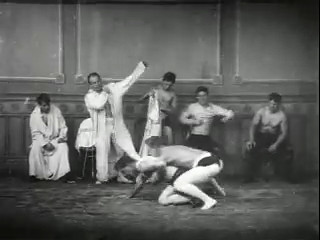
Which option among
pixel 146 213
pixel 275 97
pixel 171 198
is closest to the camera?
pixel 146 213

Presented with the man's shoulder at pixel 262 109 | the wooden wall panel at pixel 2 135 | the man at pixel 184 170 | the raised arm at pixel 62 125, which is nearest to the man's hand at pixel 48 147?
the raised arm at pixel 62 125

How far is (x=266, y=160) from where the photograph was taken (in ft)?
23.0

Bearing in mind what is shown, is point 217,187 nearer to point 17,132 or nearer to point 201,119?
point 201,119

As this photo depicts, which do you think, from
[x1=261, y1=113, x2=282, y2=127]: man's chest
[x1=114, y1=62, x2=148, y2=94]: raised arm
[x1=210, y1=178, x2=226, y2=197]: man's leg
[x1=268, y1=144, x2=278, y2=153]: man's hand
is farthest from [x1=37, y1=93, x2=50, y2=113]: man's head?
[x1=268, y1=144, x2=278, y2=153]: man's hand

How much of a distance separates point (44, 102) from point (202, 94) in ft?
5.70

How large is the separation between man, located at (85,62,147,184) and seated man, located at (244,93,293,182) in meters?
1.27

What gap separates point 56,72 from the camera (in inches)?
274

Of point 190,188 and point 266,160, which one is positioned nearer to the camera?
point 190,188

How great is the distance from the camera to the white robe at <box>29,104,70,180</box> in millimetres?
6977

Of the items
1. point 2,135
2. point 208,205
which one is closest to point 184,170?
point 208,205

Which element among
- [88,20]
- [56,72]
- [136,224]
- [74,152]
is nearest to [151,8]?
[88,20]

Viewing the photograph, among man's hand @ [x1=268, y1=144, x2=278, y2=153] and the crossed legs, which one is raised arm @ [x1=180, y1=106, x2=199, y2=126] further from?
man's hand @ [x1=268, y1=144, x2=278, y2=153]

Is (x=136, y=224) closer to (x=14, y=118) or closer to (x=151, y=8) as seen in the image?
(x=14, y=118)

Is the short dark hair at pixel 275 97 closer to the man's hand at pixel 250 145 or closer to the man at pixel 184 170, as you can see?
the man's hand at pixel 250 145
